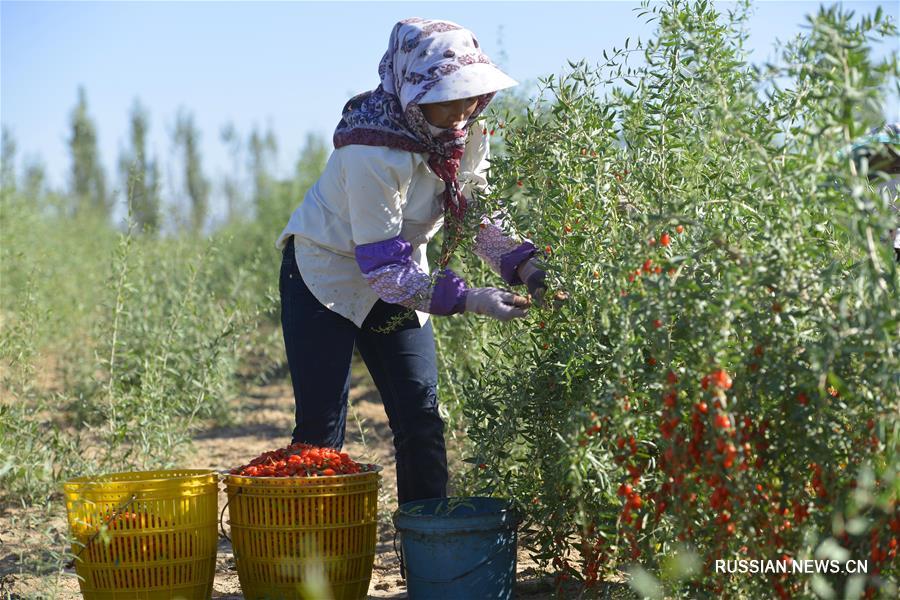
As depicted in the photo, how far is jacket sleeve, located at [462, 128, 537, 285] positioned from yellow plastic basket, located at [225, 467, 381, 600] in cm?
78

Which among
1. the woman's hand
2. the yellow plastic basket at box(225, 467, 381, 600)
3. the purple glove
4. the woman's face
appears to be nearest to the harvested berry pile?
the yellow plastic basket at box(225, 467, 381, 600)

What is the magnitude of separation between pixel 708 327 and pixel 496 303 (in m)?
0.85

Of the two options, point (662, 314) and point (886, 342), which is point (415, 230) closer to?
point (662, 314)

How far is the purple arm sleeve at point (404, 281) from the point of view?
3059 mm

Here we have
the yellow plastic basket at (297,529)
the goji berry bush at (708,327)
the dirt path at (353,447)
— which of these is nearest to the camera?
the goji berry bush at (708,327)

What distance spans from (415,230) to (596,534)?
3.71 feet

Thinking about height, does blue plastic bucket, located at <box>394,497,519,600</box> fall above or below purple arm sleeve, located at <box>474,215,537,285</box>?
below

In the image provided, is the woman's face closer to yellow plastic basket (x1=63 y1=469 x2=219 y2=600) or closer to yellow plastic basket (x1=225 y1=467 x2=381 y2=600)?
yellow plastic basket (x1=225 y1=467 x2=381 y2=600)

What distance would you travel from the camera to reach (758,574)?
2318 millimetres

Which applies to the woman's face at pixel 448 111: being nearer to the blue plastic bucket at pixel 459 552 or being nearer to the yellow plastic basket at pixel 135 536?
the blue plastic bucket at pixel 459 552

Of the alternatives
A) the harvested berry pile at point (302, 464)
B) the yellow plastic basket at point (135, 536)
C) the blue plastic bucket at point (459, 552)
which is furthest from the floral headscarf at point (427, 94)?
the yellow plastic basket at point (135, 536)

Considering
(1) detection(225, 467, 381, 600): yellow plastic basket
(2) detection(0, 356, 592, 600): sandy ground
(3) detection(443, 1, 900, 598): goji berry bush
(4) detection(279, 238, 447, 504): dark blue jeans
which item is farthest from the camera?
(2) detection(0, 356, 592, 600): sandy ground

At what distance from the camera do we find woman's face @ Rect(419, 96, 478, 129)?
3.13 m

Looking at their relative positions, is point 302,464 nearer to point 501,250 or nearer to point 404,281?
point 404,281
